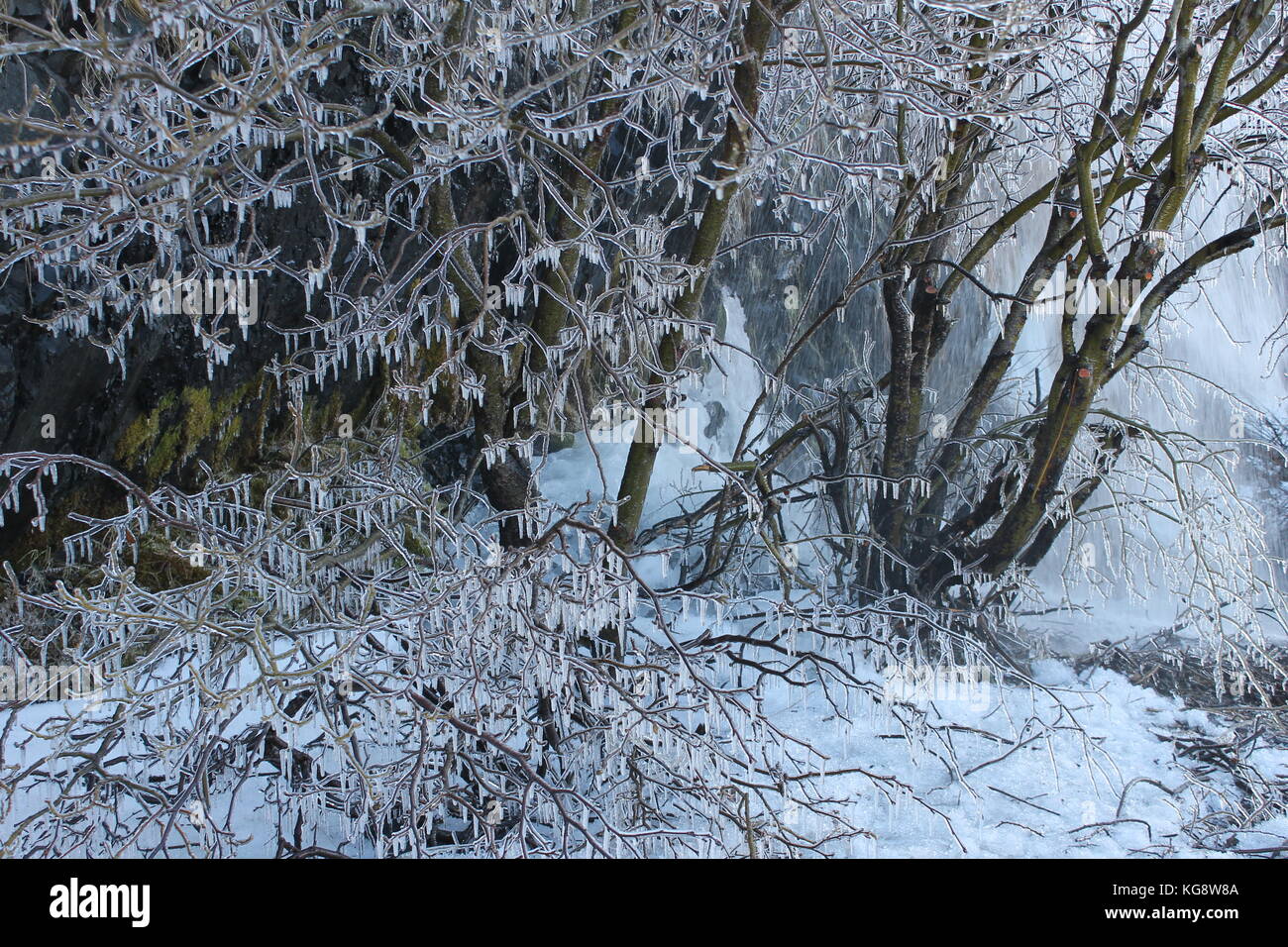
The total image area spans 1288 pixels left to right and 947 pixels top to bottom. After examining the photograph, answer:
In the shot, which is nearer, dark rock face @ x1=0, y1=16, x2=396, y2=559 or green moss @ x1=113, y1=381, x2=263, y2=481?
dark rock face @ x1=0, y1=16, x2=396, y2=559

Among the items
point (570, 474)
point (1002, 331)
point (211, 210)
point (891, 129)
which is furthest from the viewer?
point (570, 474)

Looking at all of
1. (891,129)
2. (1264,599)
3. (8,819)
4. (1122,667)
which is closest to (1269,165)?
(891,129)

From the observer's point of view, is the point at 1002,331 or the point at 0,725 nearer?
the point at 0,725

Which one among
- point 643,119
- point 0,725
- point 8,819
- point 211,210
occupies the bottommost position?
point 8,819

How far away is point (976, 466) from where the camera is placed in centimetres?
472

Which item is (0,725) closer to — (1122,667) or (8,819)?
(8,819)

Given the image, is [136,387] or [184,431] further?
[184,431]

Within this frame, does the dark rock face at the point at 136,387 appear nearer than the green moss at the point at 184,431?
Yes

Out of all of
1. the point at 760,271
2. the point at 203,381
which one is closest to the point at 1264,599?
the point at 760,271

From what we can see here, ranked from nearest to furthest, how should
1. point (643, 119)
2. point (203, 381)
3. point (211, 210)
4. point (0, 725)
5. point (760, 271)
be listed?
point (0, 725)
point (211, 210)
point (203, 381)
point (643, 119)
point (760, 271)

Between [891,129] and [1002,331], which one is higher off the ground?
[891,129]

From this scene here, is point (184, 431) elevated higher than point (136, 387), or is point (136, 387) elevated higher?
point (136, 387)

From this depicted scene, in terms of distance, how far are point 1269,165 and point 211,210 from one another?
13.8 feet

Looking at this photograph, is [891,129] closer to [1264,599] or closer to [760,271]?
[760,271]
